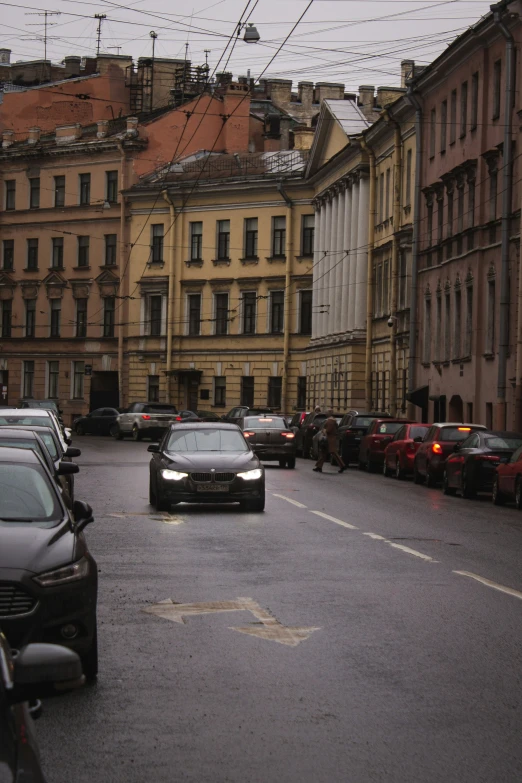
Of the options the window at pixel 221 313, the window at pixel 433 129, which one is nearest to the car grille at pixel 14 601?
the window at pixel 433 129

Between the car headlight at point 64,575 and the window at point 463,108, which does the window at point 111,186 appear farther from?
the car headlight at point 64,575

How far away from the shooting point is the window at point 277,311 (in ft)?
250

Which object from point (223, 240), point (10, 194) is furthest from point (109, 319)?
point (10, 194)

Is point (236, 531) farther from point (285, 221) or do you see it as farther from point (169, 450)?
point (285, 221)

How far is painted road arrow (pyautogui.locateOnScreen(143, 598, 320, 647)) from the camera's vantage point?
996 cm

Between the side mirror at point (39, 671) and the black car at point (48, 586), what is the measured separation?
417 cm

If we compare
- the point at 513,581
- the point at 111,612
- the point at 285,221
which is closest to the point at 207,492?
the point at 513,581

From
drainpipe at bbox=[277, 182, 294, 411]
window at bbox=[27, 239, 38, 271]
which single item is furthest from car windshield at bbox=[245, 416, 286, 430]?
window at bbox=[27, 239, 38, 271]

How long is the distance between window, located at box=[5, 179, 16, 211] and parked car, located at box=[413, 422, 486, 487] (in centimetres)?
5417

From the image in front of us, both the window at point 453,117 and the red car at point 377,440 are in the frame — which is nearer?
the red car at point 377,440

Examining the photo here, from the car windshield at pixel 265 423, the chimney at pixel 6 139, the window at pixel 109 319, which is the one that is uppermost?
the chimney at pixel 6 139

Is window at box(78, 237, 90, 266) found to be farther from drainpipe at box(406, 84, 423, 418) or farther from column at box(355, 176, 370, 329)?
drainpipe at box(406, 84, 423, 418)

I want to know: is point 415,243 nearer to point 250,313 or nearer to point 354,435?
point 354,435

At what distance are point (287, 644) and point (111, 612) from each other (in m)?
1.86
